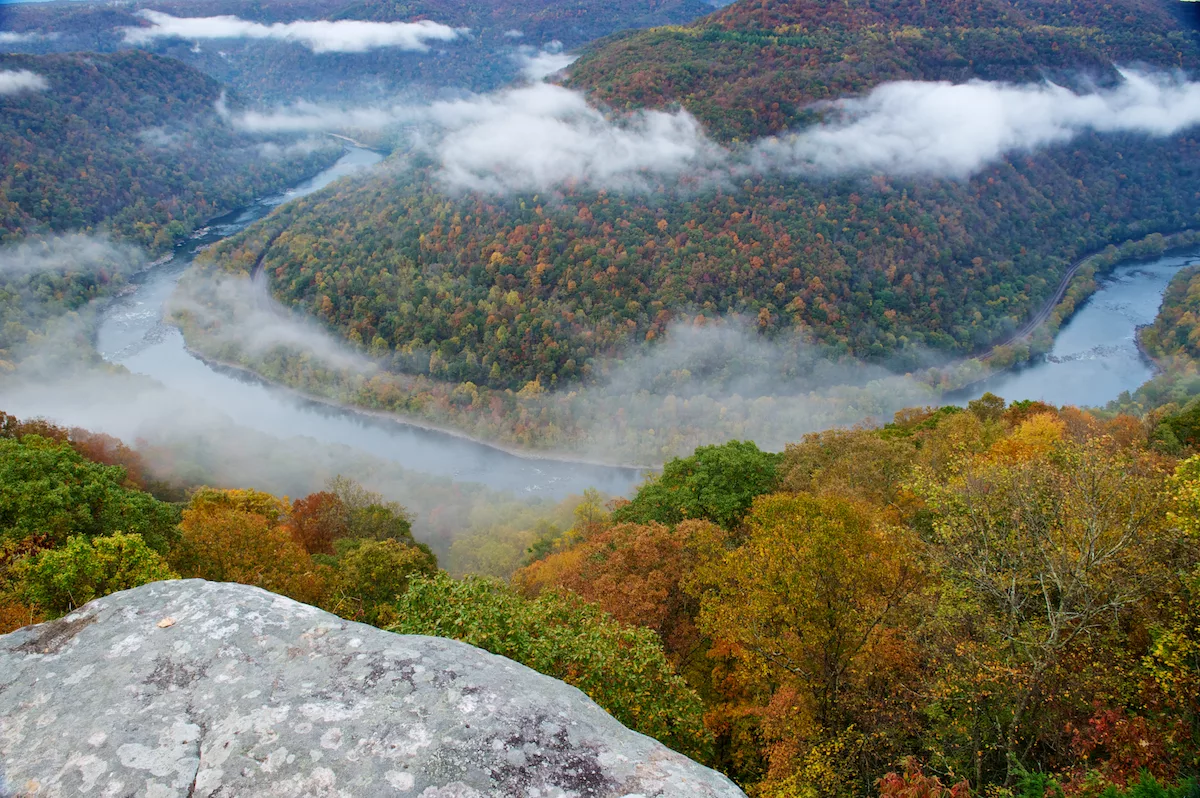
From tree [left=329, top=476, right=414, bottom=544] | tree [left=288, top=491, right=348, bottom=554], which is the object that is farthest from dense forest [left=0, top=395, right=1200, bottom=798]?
tree [left=329, top=476, right=414, bottom=544]

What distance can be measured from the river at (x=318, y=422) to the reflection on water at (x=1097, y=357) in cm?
6880

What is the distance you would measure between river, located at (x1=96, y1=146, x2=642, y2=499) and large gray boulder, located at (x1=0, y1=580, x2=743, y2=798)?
80.5 m

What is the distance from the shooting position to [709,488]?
3100 cm

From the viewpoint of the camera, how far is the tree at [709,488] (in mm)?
29828

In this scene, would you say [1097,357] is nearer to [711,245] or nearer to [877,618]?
[711,245]

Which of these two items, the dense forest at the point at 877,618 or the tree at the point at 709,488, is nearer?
the dense forest at the point at 877,618

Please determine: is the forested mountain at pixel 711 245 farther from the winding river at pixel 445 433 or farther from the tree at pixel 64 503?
the tree at pixel 64 503

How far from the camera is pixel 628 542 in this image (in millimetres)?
20781

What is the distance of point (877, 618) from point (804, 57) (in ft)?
577

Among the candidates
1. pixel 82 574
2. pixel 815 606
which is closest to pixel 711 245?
pixel 815 606

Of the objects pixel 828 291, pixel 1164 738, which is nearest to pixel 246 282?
pixel 828 291

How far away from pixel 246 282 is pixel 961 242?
14859 centimetres

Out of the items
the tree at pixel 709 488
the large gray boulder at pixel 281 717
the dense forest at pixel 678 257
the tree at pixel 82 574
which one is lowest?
the dense forest at pixel 678 257

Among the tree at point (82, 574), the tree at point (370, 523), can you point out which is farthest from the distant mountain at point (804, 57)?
the tree at point (82, 574)
